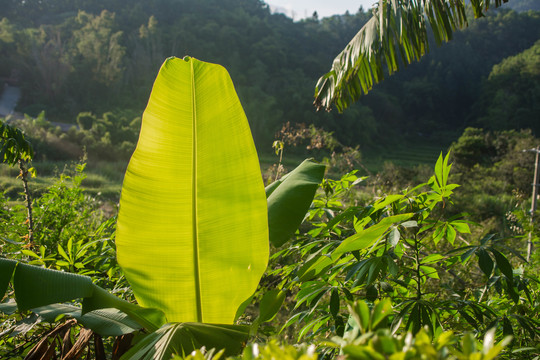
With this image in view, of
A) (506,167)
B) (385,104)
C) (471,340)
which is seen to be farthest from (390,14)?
(385,104)

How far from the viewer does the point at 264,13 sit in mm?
44125

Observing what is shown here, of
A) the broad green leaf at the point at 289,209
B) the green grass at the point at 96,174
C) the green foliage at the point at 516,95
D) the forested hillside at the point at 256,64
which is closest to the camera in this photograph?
the broad green leaf at the point at 289,209

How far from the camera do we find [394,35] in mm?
2605

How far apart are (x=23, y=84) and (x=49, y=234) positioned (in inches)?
1269

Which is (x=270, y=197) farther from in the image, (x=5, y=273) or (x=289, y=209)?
(x=5, y=273)

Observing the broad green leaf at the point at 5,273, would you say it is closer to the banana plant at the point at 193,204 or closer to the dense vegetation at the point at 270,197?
the dense vegetation at the point at 270,197

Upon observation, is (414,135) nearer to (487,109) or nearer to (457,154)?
(487,109)

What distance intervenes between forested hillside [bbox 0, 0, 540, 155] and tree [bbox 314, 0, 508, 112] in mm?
17206

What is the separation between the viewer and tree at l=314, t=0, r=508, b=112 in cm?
250

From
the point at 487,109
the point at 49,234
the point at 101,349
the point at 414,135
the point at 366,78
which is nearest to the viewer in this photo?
the point at 101,349

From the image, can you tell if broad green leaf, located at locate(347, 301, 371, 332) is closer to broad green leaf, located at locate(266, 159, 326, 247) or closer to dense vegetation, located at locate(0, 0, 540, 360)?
dense vegetation, located at locate(0, 0, 540, 360)

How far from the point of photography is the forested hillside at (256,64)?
28641 mm

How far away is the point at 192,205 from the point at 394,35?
86.0 inches

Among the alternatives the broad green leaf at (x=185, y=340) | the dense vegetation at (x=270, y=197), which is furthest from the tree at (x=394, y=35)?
the broad green leaf at (x=185, y=340)
